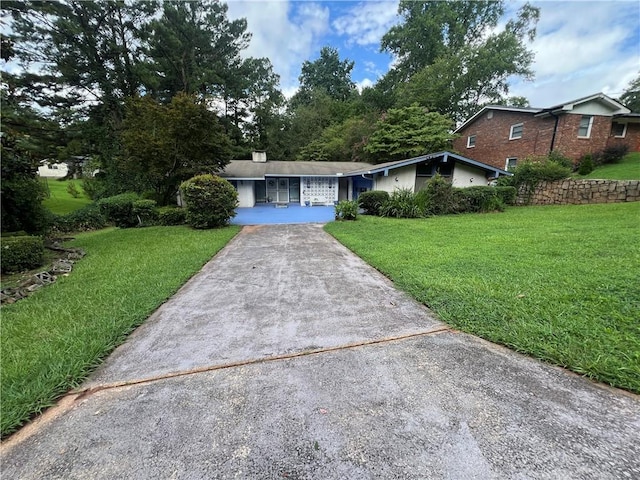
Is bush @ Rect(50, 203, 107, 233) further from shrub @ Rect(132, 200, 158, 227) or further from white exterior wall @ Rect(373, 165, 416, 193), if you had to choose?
white exterior wall @ Rect(373, 165, 416, 193)

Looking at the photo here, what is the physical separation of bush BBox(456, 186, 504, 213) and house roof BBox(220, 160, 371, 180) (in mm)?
6475

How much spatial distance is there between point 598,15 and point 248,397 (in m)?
15.2

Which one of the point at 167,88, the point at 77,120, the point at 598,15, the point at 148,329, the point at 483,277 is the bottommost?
the point at 148,329

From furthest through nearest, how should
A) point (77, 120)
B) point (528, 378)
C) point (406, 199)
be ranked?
point (77, 120) < point (406, 199) < point (528, 378)

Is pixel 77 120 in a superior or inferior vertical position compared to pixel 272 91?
inferior

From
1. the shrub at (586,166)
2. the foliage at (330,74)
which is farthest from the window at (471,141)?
the foliage at (330,74)

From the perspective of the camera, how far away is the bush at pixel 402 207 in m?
11.4

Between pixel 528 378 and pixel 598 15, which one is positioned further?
pixel 598 15

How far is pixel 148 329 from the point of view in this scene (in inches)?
122

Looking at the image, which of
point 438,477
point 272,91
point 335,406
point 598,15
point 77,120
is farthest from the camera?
point 272,91

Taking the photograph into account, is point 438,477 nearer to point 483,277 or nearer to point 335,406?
point 335,406

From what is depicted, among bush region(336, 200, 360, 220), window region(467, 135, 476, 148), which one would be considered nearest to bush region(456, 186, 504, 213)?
bush region(336, 200, 360, 220)

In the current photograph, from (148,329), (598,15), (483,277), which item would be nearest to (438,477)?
(148,329)

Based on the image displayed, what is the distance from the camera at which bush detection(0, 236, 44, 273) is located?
526 cm
